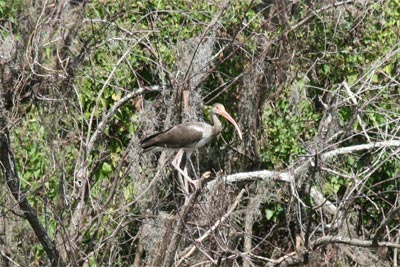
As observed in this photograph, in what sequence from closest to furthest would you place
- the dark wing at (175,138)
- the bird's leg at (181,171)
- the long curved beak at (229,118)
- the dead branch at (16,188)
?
the dead branch at (16,188), the bird's leg at (181,171), the dark wing at (175,138), the long curved beak at (229,118)

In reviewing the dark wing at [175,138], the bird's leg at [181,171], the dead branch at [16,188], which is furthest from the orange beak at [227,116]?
the dead branch at [16,188]

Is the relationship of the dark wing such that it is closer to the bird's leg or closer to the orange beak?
the bird's leg

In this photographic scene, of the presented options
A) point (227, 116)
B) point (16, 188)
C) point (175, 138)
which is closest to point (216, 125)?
point (227, 116)

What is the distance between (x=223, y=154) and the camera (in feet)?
46.5

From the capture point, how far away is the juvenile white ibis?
40.0 ft

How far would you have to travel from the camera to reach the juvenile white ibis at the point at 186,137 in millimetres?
12203

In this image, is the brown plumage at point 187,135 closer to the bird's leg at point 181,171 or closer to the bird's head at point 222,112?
the bird's head at point 222,112

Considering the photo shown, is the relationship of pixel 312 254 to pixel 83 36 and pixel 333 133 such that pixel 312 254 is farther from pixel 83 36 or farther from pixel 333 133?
pixel 83 36

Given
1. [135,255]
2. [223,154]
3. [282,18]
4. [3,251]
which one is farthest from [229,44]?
[3,251]

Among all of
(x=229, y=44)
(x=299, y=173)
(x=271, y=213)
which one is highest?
(x=229, y=44)

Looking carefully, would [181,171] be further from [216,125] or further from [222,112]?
[222,112]

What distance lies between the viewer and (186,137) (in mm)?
12391

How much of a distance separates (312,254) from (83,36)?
3.70 meters

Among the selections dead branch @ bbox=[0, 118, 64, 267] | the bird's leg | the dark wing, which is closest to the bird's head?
the dark wing
